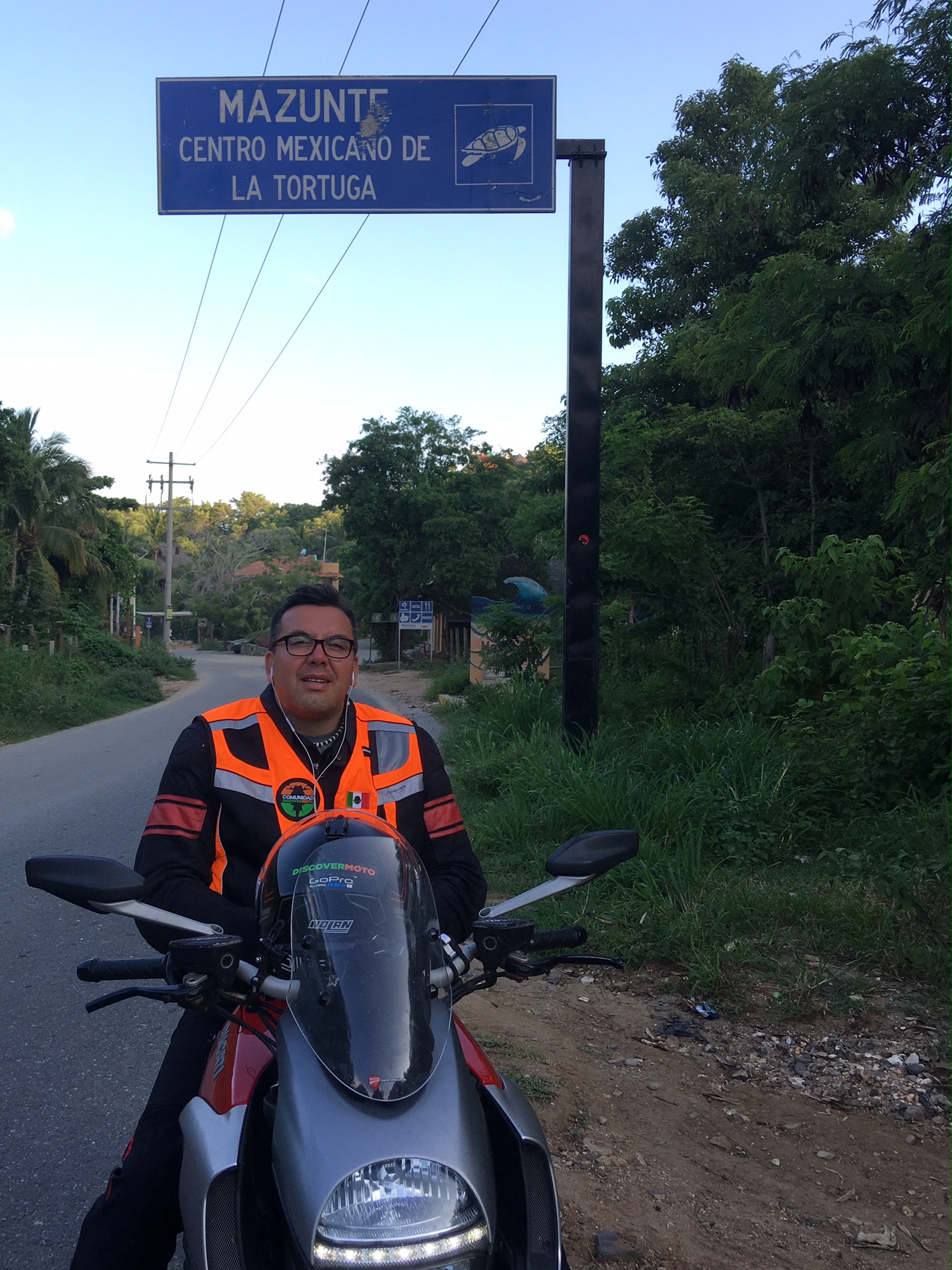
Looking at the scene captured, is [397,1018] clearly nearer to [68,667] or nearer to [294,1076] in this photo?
[294,1076]

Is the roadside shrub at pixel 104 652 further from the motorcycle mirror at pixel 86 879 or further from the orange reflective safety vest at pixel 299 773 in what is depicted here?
the motorcycle mirror at pixel 86 879

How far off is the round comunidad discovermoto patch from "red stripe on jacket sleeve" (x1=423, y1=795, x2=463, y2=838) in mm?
273

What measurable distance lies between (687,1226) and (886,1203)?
594 millimetres

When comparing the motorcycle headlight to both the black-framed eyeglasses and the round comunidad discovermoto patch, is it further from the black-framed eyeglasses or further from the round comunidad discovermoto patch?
the black-framed eyeglasses

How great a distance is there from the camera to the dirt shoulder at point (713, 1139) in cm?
272

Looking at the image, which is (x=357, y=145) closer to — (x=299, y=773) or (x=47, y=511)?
(x=299, y=773)

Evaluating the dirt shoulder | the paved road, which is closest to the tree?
the paved road

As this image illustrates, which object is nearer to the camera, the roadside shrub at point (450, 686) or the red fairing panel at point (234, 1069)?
the red fairing panel at point (234, 1069)

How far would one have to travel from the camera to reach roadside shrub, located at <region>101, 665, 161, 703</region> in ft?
84.7

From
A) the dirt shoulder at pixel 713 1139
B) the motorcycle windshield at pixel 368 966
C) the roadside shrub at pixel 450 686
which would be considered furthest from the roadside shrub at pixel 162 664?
the motorcycle windshield at pixel 368 966

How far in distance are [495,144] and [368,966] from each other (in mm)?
6591

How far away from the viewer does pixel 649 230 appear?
18.7m

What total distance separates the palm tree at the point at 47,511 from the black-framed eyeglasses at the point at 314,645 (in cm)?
2266

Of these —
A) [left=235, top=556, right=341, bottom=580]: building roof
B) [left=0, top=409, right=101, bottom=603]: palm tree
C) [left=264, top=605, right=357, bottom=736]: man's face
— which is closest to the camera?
[left=264, top=605, right=357, bottom=736]: man's face
